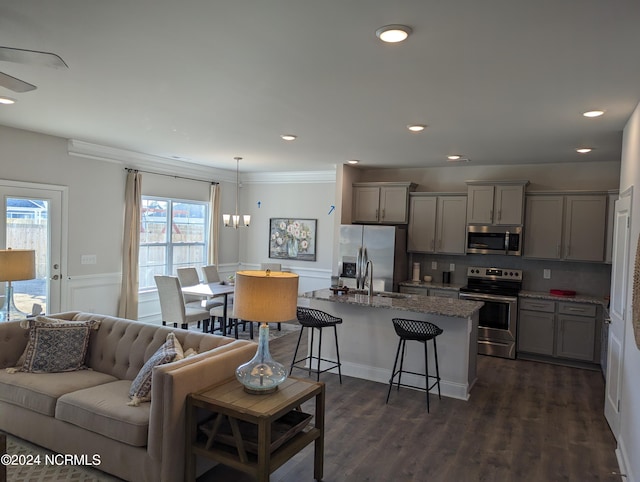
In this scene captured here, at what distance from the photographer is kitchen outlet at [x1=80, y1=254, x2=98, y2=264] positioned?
5832 mm

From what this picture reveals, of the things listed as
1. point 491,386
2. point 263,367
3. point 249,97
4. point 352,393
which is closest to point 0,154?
point 249,97

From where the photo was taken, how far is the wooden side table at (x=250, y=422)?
2375mm

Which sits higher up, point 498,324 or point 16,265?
point 16,265

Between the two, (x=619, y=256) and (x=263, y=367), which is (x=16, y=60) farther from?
(x=619, y=256)

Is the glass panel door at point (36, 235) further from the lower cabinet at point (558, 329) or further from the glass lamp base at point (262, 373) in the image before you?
the lower cabinet at point (558, 329)

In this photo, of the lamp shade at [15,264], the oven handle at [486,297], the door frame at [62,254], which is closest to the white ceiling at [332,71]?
the door frame at [62,254]

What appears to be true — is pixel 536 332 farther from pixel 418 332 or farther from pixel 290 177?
pixel 290 177

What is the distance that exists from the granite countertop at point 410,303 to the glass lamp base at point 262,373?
1.89 m

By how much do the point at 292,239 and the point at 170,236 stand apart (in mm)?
2116

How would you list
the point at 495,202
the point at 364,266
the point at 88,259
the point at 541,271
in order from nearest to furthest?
1. the point at 88,259
2. the point at 495,202
3. the point at 541,271
4. the point at 364,266

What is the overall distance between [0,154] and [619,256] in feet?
20.2

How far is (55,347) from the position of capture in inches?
134

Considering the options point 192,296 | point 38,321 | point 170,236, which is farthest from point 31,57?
point 170,236

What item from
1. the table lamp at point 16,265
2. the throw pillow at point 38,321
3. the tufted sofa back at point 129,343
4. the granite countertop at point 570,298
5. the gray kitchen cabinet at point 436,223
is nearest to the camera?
the tufted sofa back at point 129,343
